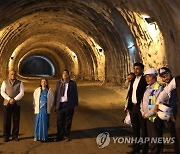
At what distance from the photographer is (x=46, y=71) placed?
47094 mm

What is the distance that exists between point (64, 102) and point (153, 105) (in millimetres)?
2436

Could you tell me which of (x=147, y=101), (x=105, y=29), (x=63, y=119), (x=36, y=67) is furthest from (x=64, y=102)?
(x=36, y=67)

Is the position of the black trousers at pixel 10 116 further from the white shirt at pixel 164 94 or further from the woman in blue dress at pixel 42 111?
the white shirt at pixel 164 94

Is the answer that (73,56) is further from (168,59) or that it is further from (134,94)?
(134,94)

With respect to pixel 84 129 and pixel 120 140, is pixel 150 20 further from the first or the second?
pixel 120 140

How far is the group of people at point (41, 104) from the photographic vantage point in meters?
7.34

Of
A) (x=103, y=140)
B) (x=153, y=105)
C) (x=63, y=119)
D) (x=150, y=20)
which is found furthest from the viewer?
(x=150, y=20)

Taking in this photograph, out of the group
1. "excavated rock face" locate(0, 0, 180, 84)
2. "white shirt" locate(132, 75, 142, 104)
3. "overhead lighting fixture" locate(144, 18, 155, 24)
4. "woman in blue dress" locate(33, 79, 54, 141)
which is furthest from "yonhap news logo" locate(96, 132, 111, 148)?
"overhead lighting fixture" locate(144, 18, 155, 24)

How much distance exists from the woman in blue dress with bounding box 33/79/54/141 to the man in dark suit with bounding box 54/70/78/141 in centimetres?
21

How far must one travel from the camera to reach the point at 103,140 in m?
7.54

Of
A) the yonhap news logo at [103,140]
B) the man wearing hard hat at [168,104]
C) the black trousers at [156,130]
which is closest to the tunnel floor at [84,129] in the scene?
the yonhap news logo at [103,140]

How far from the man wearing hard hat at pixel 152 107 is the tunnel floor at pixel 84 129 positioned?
2.91ft

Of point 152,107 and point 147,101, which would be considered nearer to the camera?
point 152,107

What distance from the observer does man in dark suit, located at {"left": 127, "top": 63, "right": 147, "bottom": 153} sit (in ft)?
20.7
